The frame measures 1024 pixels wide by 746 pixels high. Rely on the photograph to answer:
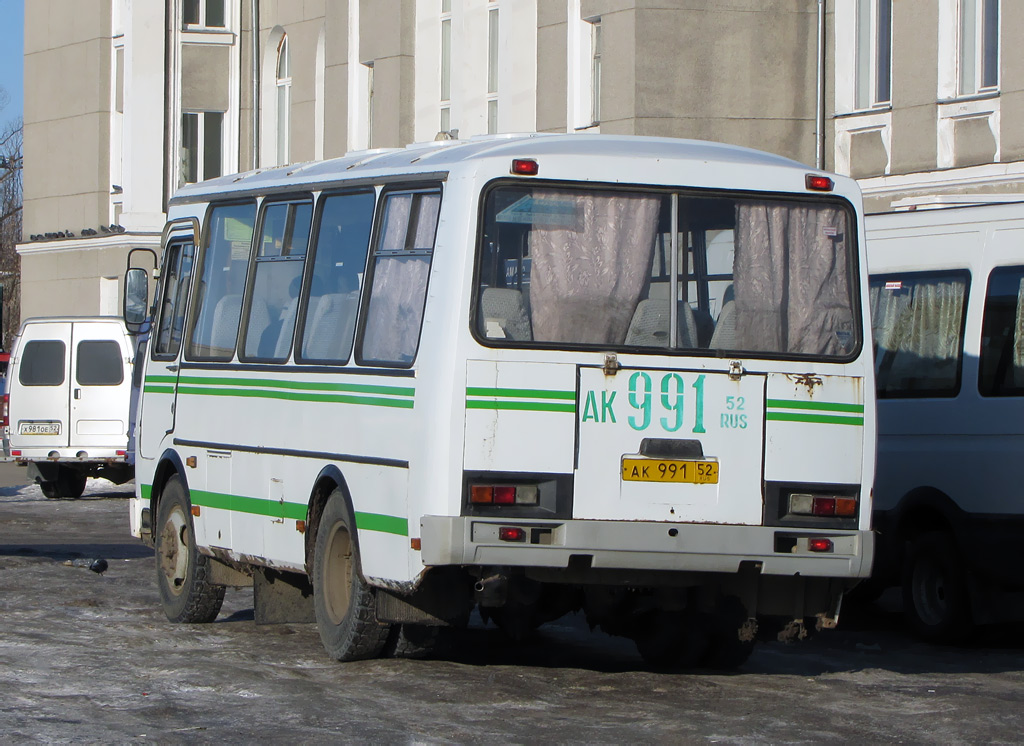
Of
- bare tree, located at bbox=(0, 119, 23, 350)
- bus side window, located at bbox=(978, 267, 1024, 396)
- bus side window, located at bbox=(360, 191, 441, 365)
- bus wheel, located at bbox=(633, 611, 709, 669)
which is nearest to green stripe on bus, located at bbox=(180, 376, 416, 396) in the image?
bus side window, located at bbox=(360, 191, 441, 365)

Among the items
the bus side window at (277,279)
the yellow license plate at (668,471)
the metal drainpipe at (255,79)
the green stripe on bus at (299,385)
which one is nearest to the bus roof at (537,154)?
the bus side window at (277,279)

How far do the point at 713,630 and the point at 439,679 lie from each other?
1628 millimetres

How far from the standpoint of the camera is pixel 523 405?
30.0 feet

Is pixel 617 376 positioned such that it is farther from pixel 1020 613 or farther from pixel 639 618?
pixel 1020 613

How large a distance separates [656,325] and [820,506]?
122 cm

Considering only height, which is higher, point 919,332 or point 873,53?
point 873,53

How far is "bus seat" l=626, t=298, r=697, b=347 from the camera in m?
9.43

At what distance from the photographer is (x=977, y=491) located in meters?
11.9

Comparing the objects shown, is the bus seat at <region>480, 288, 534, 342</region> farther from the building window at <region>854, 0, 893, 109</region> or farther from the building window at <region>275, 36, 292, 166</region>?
the building window at <region>275, 36, 292, 166</region>

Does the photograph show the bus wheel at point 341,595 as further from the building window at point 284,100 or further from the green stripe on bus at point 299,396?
the building window at point 284,100

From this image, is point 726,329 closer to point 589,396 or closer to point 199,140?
point 589,396

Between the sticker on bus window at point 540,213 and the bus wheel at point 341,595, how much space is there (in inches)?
75.9

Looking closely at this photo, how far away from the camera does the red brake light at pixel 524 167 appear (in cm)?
934

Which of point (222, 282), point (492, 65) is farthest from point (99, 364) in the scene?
point (222, 282)
